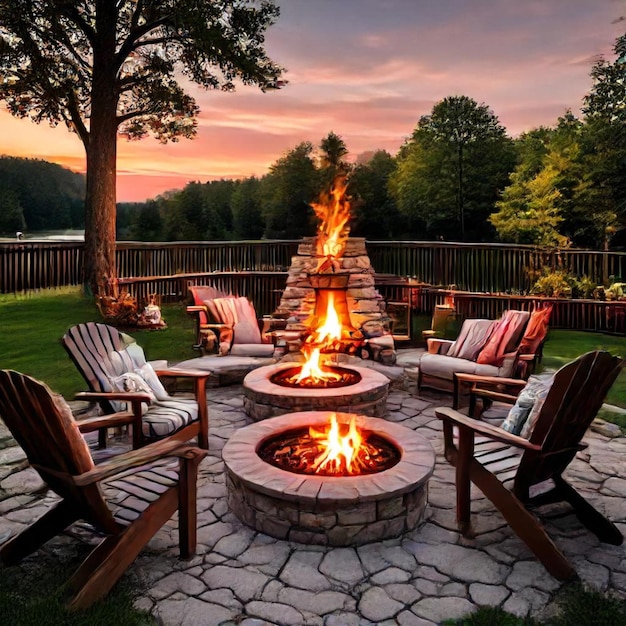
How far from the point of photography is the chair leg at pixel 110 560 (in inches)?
106

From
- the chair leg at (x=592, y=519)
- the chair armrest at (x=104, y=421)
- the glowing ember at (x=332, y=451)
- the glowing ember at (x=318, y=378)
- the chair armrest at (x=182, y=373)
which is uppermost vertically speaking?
the chair armrest at (x=182, y=373)

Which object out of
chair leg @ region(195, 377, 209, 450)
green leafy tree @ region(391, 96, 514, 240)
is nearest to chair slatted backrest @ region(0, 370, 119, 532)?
chair leg @ region(195, 377, 209, 450)

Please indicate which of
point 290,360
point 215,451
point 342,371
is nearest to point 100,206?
point 290,360

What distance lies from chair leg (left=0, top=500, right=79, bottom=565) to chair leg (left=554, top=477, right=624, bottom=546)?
2.68 meters

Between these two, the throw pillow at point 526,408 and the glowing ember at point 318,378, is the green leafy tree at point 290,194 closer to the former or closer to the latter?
the glowing ember at point 318,378

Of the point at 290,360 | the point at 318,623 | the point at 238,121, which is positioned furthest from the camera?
the point at 238,121

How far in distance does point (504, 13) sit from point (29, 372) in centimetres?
1176

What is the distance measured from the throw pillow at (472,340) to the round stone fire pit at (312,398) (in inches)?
50.0

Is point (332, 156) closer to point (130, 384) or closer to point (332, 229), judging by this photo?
point (332, 229)

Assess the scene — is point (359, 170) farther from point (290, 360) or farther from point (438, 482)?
point (438, 482)

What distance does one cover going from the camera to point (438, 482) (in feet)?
14.0

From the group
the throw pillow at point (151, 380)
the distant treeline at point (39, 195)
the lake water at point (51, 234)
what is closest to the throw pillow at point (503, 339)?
the throw pillow at point (151, 380)

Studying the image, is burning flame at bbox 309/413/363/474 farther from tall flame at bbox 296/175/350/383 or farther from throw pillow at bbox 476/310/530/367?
tall flame at bbox 296/175/350/383

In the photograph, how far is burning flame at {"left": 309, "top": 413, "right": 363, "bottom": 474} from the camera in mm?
3744
